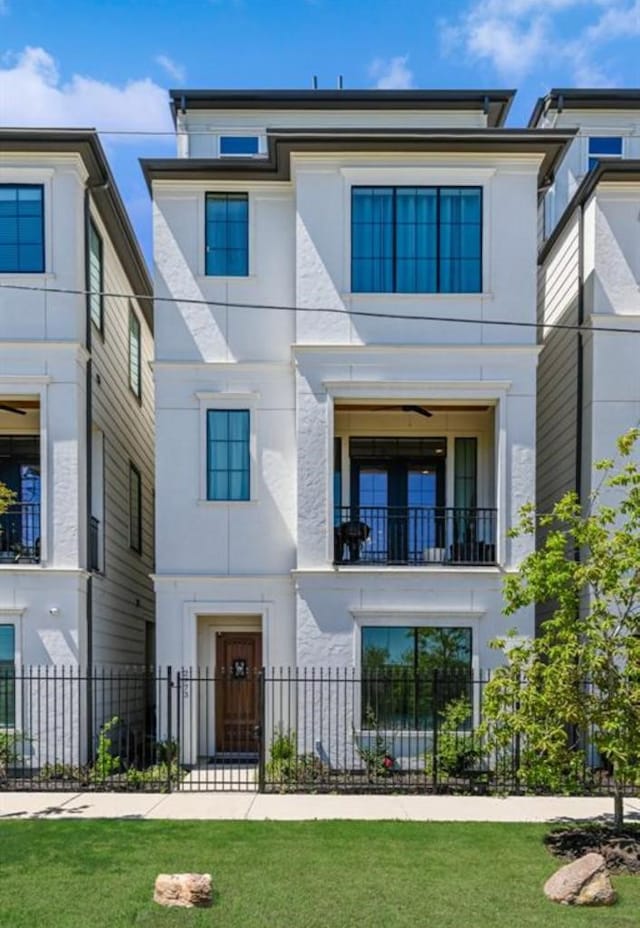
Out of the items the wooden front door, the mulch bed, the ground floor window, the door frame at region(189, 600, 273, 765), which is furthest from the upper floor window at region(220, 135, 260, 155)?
the mulch bed

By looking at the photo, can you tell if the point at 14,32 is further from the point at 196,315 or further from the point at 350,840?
the point at 350,840

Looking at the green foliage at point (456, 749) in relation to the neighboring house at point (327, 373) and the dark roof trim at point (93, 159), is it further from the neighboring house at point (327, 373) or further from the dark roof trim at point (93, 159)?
the dark roof trim at point (93, 159)

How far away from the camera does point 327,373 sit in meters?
12.9

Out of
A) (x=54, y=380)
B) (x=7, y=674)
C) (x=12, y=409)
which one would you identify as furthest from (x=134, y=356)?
(x=7, y=674)

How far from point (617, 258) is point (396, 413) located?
4482mm

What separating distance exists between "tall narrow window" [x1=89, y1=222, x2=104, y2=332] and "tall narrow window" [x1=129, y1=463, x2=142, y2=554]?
4.03 meters

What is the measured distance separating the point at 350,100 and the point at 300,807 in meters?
12.7

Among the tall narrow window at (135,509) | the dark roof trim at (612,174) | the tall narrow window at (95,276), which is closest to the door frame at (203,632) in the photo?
the tall narrow window at (135,509)

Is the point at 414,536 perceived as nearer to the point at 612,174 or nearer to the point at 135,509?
the point at 612,174

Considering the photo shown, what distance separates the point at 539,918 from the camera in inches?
271

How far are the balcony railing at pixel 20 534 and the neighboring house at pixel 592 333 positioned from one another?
9.02 m

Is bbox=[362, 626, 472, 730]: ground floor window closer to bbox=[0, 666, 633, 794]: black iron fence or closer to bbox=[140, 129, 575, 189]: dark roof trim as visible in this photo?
bbox=[0, 666, 633, 794]: black iron fence

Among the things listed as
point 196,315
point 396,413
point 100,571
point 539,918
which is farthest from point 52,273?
point 539,918

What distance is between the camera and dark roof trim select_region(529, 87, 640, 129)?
659 inches
